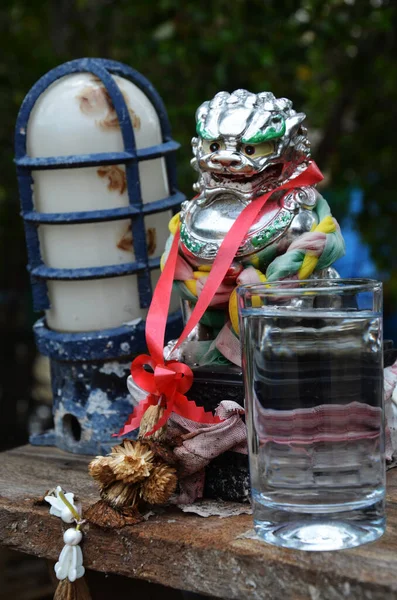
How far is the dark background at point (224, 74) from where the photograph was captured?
88.6 inches

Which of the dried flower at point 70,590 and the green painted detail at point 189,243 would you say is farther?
the green painted detail at point 189,243

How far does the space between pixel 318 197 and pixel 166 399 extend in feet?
1.18

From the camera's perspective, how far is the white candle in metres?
1.51

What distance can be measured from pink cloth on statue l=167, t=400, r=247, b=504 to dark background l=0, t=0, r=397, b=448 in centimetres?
122

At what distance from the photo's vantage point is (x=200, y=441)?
3.85 feet

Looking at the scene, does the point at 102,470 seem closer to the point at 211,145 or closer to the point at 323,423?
the point at 323,423

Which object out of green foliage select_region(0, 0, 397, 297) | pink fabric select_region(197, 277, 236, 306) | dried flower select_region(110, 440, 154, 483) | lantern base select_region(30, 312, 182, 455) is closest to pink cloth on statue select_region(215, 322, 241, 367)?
pink fabric select_region(197, 277, 236, 306)

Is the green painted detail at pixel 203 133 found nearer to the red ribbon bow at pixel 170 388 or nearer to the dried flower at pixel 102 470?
the red ribbon bow at pixel 170 388

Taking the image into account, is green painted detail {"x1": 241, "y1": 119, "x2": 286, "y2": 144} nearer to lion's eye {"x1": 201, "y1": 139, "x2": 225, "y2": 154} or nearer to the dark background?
lion's eye {"x1": 201, "y1": 139, "x2": 225, "y2": 154}

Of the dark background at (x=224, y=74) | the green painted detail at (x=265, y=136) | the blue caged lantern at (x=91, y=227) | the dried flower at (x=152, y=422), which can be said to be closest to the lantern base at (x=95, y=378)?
the blue caged lantern at (x=91, y=227)

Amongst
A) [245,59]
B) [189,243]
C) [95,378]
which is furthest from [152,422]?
[245,59]

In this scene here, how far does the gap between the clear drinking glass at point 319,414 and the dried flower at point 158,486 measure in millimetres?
145

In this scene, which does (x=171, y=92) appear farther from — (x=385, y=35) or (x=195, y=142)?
(x=195, y=142)

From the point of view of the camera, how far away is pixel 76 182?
1.51 m
